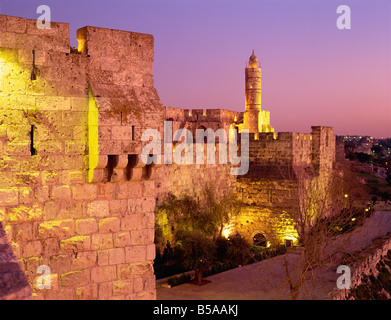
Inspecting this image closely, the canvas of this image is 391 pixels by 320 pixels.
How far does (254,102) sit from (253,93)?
724 millimetres

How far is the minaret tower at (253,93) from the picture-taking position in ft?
110

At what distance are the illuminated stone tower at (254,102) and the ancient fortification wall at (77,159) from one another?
94.3 feet

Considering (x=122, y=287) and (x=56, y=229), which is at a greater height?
(x=56, y=229)

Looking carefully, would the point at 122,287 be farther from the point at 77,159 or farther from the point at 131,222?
the point at 77,159

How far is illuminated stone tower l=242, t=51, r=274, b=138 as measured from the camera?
3325cm

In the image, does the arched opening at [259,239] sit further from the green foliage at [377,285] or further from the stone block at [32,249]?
the stone block at [32,249]

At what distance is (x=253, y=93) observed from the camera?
35062mm

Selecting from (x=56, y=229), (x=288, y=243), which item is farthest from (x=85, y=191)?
(x=288, y=243)

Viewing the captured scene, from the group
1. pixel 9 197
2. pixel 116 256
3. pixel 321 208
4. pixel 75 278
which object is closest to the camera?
pixel 9 197

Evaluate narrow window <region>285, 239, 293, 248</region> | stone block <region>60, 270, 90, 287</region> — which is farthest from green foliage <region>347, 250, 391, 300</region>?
stone block <region>60, 270, 90, 287</region>

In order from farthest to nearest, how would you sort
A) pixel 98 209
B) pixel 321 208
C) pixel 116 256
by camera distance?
pixel 321 208
pixel 116 256
pixel 98 209

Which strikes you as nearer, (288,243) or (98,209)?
(98,209)

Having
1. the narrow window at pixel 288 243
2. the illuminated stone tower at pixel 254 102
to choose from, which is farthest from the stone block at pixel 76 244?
the illuminated stone tower at pixel 254 102
